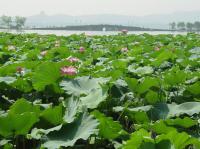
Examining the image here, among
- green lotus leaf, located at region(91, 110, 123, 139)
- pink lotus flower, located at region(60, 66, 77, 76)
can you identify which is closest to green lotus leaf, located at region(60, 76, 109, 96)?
pink lotus flower, located at region(60, 66, 77, 76)

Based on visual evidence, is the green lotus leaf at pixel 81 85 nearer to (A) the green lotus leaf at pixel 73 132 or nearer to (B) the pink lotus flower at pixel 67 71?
(B) the pink lotus flower at pixel 67 71

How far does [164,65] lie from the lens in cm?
333

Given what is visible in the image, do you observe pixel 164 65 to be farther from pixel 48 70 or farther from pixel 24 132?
pixel 24 132

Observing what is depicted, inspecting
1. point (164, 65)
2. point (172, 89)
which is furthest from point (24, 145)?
point (164, 65)

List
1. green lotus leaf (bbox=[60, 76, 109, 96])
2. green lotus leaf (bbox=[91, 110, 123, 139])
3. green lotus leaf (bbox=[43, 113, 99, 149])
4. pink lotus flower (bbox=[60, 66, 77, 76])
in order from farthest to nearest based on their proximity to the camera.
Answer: pink lotus flower (bbox=[60, 66, 77, 76]) → green lotus leaf (bbox=[60, 76, 109, 96]) → green lotus leaf (bbox=[91, 110, 123, 139]) → green lotus leaf (bbox=[43, 113, 99, 149])

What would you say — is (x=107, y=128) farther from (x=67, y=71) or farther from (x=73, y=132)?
(x=67, y=71)

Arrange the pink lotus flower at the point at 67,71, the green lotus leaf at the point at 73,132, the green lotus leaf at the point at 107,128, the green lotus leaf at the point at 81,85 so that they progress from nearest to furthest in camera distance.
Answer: the green lotus leaf at the point at 73,132, the green lotus leaf at the point at 107,128, the green lotus leaf at the point at 81,85, the pink lotus flower at the point at 67,71

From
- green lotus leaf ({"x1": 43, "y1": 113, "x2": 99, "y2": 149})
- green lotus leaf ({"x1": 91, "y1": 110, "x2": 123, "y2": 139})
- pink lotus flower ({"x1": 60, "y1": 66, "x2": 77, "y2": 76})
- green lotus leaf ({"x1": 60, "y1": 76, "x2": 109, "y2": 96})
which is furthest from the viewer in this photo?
pink lotus flower ({"x1": 60, "y1": 66, "x2": 77, "y2": 76})

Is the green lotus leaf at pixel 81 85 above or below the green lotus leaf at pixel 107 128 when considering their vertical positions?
above

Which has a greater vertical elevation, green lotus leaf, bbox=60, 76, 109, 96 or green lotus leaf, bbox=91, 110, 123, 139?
green lotus leaf, bbox=60, 76, 109, 96

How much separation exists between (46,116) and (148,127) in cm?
38

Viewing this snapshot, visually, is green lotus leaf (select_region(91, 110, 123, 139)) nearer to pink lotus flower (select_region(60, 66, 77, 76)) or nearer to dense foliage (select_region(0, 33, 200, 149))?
dense foliage (select_region(0, 33, 200, 149))

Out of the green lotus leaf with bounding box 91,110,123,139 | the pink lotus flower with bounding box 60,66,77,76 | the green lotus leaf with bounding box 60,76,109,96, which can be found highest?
the pink lotus flower with bounding box 60,66,77,76

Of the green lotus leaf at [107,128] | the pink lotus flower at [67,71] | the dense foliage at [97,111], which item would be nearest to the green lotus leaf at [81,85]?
the dense foliage at [97,111]
